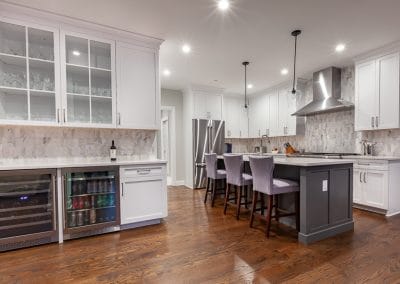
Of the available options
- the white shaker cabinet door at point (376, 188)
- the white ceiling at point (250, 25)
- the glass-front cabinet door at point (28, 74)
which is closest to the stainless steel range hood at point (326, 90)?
the white ceiling at point (250, 25)

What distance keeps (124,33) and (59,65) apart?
937mm

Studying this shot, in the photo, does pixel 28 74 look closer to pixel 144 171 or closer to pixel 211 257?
pixel 144 171

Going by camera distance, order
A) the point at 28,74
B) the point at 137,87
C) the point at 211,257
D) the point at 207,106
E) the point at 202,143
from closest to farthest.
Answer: the point at 211,257 < the point at 28,74 < the point at 137,87 < the point at 202,143 < the point at 207,106

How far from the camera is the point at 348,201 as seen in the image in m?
2.77

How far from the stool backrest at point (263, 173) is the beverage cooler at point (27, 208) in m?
2.40

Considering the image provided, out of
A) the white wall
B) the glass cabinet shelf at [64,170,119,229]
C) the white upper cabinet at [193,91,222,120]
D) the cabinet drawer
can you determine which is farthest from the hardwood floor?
the white upper cabinet at [193,91,222,120]

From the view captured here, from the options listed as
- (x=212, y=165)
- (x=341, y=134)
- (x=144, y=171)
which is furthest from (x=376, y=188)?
(x=144, y=171)

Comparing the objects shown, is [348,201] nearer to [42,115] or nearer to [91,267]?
[91,267]

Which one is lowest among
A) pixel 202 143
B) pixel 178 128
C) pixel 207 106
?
pixel 202 143

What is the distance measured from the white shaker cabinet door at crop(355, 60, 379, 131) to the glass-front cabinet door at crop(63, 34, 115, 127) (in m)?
4.16

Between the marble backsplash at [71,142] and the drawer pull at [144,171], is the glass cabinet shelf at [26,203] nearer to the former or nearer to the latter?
the marble backsplash at [71,142]

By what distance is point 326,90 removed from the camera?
14.6ft

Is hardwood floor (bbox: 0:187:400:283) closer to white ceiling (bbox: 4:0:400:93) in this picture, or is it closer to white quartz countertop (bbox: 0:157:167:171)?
white quartz countertop (bbox: 0:157:167:171)

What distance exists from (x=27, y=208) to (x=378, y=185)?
4.83 m
